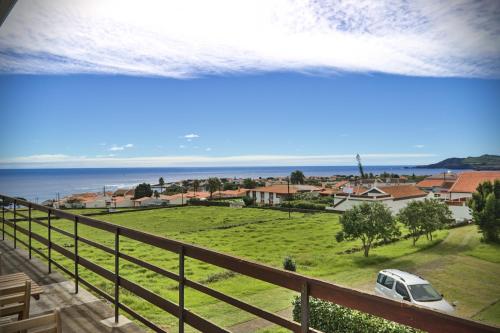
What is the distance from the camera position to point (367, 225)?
36.3m

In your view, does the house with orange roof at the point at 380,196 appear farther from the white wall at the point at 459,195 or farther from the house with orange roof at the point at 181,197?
the house with orange roof at the point at 181,197

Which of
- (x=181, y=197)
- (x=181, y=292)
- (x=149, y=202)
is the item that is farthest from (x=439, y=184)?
(x=181, y=292)

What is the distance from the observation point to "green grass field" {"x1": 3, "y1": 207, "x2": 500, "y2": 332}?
23.6 m

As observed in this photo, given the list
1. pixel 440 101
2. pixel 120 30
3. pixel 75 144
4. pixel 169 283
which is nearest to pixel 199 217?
pixel 169 283

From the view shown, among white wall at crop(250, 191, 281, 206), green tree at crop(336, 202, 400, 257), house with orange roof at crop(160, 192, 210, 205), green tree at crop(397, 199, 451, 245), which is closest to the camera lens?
green tree at crop(336, 202, 400, 257)

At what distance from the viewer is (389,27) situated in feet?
197

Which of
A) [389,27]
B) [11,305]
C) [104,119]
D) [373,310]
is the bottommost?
[11,305]

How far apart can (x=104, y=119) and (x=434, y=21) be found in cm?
9299

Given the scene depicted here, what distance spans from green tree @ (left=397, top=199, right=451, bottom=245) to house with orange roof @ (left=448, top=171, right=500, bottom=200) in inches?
403

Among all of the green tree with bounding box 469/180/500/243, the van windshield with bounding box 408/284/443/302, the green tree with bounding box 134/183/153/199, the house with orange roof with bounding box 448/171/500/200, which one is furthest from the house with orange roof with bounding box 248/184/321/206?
the van windshield with bounding box 408/284/443/302

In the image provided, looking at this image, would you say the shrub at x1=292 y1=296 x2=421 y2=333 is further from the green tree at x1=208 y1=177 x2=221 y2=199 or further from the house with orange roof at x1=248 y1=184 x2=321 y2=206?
the green tree at x1=208 y1=177 x2=221 y2=199

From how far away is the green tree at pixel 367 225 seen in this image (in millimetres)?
36156

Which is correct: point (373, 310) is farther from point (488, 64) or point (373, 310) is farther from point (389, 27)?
point (488, 64)

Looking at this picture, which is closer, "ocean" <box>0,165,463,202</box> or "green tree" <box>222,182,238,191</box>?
"green tree" <box>222,182,238,191</box>
